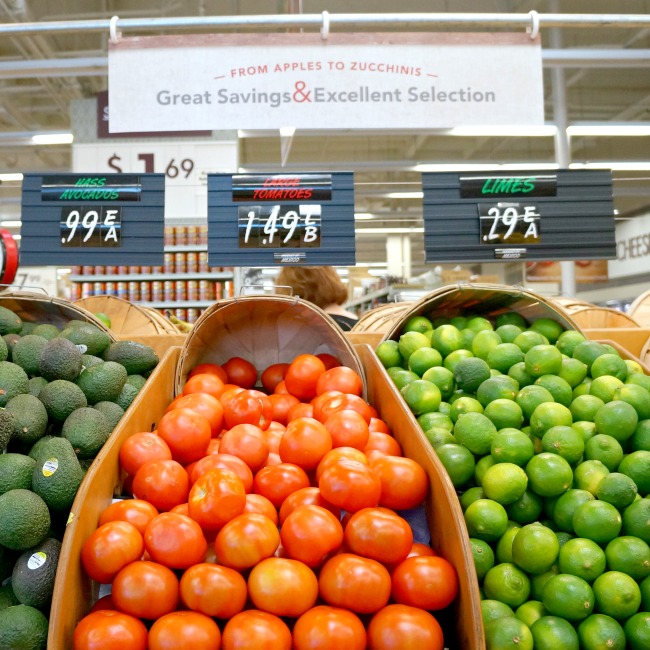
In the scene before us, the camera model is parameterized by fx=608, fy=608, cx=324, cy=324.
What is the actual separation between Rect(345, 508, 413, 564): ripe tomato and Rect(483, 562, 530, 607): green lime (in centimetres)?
21

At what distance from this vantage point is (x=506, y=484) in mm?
1347

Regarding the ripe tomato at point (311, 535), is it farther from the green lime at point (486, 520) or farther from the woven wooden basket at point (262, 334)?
the woven wooden basket at point (262, 334)

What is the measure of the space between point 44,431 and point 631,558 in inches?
52.9

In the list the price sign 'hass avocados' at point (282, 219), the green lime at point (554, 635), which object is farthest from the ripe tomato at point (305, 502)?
the price sign 'hass avocados' at point (282, 219)

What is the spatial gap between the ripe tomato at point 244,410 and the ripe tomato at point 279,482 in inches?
9.2

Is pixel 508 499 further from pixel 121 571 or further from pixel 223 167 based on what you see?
pixel 223 167

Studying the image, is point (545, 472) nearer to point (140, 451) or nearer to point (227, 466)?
point (227, 466)

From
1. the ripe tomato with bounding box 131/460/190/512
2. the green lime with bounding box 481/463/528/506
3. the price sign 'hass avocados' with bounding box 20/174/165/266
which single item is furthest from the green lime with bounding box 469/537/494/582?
the price sign 'hass avocados' with bounding box 20/174/165/266

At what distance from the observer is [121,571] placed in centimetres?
117

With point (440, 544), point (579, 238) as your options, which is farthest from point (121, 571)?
point (579, 238)

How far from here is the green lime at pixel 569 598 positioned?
1182mm

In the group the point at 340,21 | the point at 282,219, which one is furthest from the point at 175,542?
the point at 340,21

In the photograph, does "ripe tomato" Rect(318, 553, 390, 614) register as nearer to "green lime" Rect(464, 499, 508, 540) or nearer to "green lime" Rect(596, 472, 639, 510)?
"green lime" Rect(464, 499, 508, 540)

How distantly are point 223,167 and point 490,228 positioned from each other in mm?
5570
